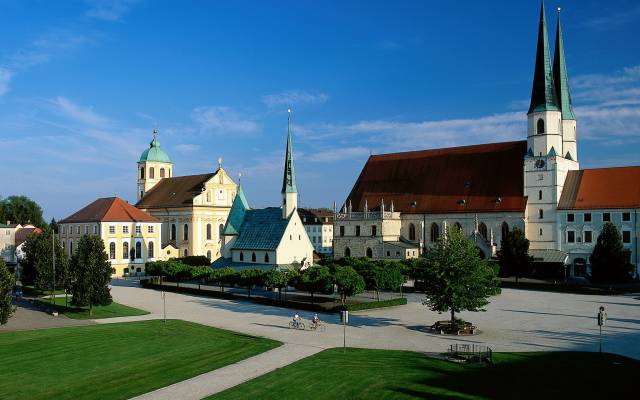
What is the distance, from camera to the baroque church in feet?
216

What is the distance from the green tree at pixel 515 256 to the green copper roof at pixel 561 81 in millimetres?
19794

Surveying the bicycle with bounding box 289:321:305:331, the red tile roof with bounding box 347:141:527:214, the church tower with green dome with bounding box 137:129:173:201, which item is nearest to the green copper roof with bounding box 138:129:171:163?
the church tower with green dome with bounding box 137:129:173:201

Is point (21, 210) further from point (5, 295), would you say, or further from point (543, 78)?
point (543, 78)

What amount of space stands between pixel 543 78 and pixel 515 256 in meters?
22.2

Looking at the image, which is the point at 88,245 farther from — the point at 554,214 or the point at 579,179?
the point at 579,179

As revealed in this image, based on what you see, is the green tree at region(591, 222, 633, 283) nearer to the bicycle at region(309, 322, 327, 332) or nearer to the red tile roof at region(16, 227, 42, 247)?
the bicycle at region(309, 322, 327, 332)

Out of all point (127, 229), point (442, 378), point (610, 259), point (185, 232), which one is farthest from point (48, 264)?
point (610, 259)

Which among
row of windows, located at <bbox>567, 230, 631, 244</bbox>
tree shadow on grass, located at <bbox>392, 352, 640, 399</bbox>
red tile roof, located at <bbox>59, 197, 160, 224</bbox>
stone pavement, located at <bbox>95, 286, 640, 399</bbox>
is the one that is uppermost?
red tile roof, located at <bbox>59, 197, 160, 224</bbox>

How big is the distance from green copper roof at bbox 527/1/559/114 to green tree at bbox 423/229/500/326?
3972 cm

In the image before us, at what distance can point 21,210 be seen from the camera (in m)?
132

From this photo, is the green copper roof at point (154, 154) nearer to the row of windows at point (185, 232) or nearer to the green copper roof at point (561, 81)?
the row of windows at point (185, 232)

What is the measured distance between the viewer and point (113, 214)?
7725cm

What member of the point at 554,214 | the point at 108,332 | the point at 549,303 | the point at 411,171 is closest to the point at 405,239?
the point at 411,171

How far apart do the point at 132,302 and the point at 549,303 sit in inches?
1374
